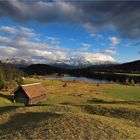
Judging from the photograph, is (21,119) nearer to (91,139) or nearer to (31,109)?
(31,109)

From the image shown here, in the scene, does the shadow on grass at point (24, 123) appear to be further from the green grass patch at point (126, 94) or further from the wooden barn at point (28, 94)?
the green grass patch at point (126, 94)

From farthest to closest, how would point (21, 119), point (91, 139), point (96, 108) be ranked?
point (96, 108), point (21, 119), point (91, 139)

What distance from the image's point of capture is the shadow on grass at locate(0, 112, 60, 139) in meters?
22.6

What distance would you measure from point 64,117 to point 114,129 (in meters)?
5.90

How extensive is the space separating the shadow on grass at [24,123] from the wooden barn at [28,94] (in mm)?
36591

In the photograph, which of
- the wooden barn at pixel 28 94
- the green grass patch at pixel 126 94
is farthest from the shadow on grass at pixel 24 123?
the green grass patch at pixel 126 94

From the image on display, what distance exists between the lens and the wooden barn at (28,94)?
67200 millimetres

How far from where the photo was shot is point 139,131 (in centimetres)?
2339

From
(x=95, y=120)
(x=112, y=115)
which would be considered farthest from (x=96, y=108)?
(x=95, y=120)

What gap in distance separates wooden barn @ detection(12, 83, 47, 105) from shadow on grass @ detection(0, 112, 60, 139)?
36591mm

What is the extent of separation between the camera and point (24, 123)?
2614 centimetres

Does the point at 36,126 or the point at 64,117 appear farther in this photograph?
the point at 64,117

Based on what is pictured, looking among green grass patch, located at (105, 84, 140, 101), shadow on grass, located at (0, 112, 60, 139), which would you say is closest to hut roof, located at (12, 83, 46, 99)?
green grass patch, located at (105, 84, 140, 101)

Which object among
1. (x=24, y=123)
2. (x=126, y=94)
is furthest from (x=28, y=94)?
(x=24, y=123)
